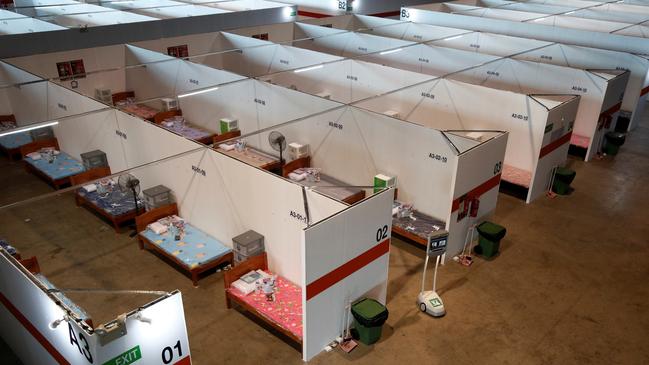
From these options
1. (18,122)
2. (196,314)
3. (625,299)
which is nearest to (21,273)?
(196,314)

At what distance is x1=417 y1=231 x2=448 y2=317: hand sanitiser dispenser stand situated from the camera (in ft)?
20.3

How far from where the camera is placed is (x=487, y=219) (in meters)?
8.17

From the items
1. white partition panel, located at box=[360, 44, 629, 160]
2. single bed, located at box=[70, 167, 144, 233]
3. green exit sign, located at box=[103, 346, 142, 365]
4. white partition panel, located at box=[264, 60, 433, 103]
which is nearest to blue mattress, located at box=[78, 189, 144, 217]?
single bed, located at box=[70, 167, 144, 233]

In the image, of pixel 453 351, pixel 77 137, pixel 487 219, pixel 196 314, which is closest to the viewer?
pixel 453 351

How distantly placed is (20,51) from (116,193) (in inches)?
189

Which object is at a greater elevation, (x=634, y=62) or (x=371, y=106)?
(x=634, y=62)

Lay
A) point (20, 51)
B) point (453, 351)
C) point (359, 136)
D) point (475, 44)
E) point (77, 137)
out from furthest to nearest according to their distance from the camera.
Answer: point (475, 44) → point (20, 51) → point (77, 137) → point (359, 136) → point (453, 351)

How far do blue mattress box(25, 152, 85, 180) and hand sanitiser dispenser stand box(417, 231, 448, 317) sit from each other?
672 cm

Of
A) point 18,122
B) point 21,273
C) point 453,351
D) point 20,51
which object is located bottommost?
point 453,351

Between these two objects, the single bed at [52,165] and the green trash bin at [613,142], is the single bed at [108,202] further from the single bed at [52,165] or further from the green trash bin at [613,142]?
the green trash bin at [613,142]

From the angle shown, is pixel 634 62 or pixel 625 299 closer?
pixel 625 299

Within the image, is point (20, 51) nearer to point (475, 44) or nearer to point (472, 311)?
point (472, 311)

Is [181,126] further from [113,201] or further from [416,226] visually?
[416,226]

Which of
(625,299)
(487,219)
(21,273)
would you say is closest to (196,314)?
(21,273)
